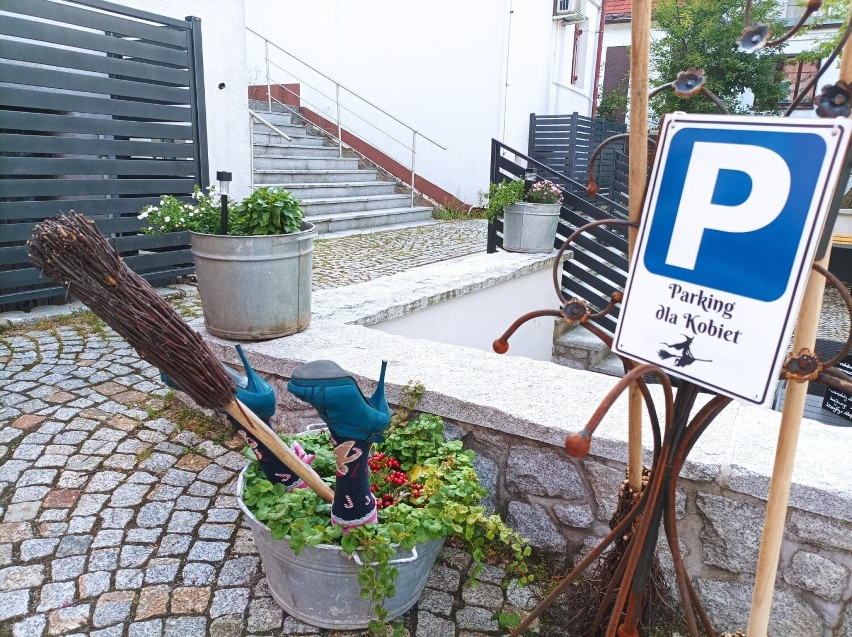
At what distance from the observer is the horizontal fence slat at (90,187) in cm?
444

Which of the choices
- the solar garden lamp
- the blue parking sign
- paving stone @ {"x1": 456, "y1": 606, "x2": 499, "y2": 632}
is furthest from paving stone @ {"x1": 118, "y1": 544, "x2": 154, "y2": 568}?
the blue parking sign

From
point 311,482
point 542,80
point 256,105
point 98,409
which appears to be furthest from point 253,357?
point 542,80

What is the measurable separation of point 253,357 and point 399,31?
9.49 meters

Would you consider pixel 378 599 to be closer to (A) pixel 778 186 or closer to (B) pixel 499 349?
(B) pixel 499 349

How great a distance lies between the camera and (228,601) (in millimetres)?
2004

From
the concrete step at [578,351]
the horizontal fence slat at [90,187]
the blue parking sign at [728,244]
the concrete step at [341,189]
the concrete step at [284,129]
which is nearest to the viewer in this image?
the blue parking sign at [728,244]

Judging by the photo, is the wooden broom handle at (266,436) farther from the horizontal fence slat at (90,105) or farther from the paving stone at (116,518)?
the horizontal fence slat at (90,105)

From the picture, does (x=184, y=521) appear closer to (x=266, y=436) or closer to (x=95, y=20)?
(x=266, y=436)

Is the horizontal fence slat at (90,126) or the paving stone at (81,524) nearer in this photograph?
the paving stone at (81,524)

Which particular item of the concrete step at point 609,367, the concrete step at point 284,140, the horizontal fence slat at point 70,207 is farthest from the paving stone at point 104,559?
the concrete step at point 284,140

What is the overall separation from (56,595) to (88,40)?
4.28 m

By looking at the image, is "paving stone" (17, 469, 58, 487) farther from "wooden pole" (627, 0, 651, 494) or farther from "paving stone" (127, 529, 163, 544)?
"wooden pole" (627, 0, 651, 494)

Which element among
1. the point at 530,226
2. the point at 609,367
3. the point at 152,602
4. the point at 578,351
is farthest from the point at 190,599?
the point at 609,367

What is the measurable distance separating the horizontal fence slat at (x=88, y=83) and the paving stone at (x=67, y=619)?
3.87m
